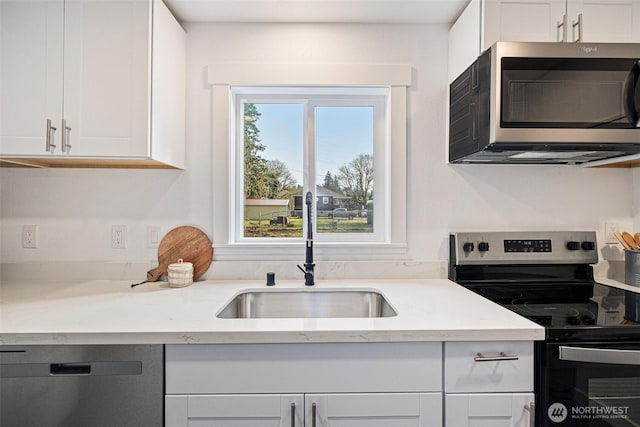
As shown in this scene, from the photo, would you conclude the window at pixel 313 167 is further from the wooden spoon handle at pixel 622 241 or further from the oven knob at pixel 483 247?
the wooden spoon handle at pixel 622 241

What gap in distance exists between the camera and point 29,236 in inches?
66.8

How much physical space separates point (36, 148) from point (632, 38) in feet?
7.90

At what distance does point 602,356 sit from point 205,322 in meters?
1.24

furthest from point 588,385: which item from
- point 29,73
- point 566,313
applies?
point 29,73

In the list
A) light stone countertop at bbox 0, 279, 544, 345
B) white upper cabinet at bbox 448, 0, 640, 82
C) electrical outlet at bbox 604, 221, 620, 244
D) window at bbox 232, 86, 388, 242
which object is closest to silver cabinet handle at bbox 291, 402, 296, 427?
light stone countertop at bbox 0, 279, 544, 345

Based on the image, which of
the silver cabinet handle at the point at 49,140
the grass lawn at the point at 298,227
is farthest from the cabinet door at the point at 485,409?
the silver cabinet handle at the point at 49,140

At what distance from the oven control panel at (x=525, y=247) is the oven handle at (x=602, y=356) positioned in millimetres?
661

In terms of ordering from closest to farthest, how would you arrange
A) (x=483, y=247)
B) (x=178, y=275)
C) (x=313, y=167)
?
(x=178, y=275), (x=483, y=247), (x=313, y=167)

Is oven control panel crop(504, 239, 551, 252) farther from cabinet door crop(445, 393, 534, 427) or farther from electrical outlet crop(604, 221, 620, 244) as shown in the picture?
cabinet door crop(445, 393, 534, 427)

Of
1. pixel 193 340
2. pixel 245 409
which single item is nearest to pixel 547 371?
pixel 245 409

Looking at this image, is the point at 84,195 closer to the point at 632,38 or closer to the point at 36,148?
the point at 36,148

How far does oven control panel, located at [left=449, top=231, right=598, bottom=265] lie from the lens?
1.69m

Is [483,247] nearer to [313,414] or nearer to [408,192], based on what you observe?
[408,192]

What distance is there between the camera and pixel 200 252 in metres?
1.73
